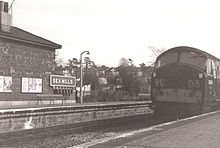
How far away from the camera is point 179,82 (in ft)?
64.6

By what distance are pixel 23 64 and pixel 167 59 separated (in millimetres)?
18597

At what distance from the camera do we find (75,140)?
12312 mm

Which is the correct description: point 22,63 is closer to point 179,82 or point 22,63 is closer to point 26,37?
point 26,37

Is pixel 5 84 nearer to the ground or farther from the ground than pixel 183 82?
farther from the ground

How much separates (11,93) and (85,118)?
45.0ft

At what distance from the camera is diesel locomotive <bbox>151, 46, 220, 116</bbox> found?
759 inches

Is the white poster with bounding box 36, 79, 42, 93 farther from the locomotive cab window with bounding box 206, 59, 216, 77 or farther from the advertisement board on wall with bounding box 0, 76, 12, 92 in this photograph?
the locomotive cab window with bounding box 206, 59, 216, 77

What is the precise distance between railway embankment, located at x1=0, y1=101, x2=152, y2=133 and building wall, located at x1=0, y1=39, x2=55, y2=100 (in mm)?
12242

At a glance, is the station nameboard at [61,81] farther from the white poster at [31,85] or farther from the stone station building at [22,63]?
the white poster at [31,85]

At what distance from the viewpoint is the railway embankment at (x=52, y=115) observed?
17031 mm

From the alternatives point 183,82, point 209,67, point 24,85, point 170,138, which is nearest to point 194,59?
point 209,67

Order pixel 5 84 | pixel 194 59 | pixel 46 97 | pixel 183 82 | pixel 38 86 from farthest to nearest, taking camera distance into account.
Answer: pixel 38 86 < pixel 46 97 < pixel 5 84 < pixel 194 59 < pixel 183 82

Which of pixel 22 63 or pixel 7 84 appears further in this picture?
pixel 22 63

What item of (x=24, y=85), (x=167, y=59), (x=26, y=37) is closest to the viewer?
(x=167, y=59)
